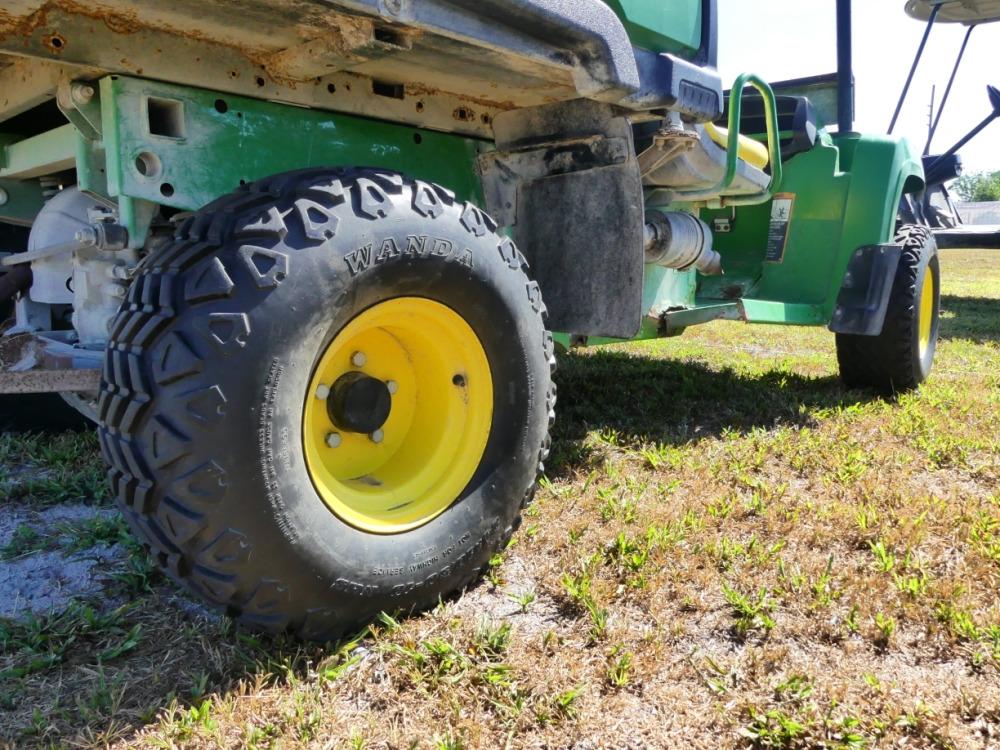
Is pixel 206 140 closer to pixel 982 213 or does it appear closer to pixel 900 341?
pixel 900 341

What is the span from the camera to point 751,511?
9.65ft

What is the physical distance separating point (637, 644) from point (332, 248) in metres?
1.20

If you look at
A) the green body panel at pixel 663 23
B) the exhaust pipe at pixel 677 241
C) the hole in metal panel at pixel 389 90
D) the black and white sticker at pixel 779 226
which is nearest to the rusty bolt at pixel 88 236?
the hole in metal panel at pixel 389 90

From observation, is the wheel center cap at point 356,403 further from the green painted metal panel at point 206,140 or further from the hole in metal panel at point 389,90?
the hole in metal panel at point 389,90

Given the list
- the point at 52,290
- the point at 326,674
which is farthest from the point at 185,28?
the point at 326,674

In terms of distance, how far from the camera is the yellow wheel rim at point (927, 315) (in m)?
4.98

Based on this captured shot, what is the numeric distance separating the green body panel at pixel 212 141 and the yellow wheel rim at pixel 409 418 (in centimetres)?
60

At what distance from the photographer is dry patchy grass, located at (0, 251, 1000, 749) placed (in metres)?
1.77

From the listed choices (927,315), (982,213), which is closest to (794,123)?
(927,315)

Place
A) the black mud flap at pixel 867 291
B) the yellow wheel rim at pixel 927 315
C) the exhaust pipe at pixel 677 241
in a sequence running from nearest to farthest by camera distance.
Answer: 1. the exhaust pipe at pixel 677 241
2. the black mud flap at pixel 867 291
3. the yellow wheel rim at pixel 927 315

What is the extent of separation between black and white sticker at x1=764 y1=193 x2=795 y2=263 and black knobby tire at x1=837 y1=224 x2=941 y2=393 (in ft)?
1.92

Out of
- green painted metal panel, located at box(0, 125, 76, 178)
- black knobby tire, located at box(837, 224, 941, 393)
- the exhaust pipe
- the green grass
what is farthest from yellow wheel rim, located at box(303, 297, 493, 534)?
black knobby tire, located at box(837, 224, 941, 393)

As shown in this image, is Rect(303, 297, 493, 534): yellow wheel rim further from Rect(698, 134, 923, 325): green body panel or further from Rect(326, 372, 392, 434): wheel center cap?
Rect(698, 134, 923, 325): green body panel

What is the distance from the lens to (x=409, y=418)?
2.46 meters
